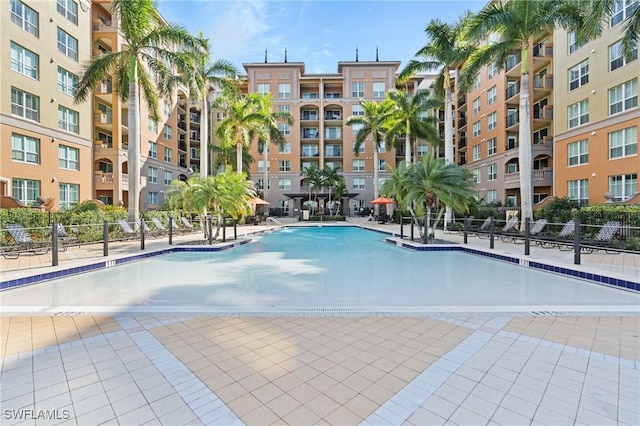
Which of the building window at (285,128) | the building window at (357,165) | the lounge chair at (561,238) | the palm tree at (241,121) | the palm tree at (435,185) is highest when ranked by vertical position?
the building window at (285,128)

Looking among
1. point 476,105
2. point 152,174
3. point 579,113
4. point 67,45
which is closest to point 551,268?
point 579,113

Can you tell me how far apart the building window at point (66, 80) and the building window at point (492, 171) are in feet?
119

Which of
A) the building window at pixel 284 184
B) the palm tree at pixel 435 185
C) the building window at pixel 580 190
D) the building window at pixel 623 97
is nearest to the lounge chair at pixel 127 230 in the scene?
the palm tree at pixel 435 185

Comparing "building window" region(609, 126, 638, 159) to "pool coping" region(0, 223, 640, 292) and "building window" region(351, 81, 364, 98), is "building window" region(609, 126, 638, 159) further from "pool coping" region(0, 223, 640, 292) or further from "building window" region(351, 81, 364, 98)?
"building window" region(351, 81, 364, 98)

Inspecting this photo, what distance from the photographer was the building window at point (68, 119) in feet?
74.3

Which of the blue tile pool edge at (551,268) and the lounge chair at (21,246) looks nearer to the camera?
the blue tile pool edge at (551,268)

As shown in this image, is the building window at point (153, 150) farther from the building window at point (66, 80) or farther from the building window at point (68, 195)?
the building window at point (68, 195)

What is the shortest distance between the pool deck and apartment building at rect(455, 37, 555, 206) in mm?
21436

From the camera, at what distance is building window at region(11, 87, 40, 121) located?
753 inches

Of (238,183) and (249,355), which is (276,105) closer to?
(238,183)

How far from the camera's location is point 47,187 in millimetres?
21094

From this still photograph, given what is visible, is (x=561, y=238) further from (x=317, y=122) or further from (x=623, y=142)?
(x=317, y=122)

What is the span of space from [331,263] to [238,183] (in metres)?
7.29

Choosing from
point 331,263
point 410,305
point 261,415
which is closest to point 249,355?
point 261,415
